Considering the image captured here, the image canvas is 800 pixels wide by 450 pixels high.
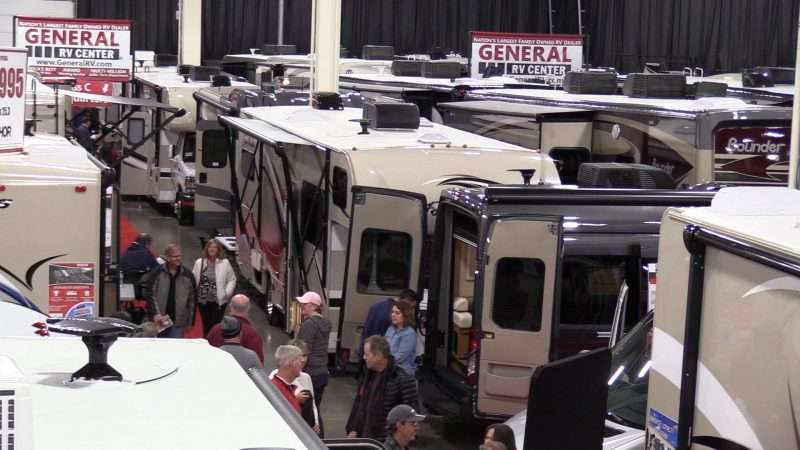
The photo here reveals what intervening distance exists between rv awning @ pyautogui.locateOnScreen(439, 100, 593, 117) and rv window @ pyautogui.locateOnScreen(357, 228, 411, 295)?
4.83 metres

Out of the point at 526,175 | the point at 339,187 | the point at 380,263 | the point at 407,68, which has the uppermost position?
the point at 407,68

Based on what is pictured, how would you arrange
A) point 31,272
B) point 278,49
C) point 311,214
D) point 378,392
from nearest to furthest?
point 378,392
point 31,272
point 311,214
point 278,49

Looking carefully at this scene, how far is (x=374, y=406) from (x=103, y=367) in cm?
670

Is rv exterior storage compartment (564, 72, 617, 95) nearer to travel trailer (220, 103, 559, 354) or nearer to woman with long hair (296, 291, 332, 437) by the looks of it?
travel trailer (220, 103, 559, 354)

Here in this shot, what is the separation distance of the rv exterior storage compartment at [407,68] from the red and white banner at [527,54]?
1.35 m

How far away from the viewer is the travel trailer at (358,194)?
12.3m

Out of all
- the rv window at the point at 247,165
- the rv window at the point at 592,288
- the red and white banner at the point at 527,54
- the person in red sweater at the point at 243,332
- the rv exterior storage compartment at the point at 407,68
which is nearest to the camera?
the rv window at the point at 592,288

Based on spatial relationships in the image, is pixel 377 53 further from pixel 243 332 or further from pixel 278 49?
pixel 243 332

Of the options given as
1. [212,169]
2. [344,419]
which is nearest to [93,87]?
[212,169]

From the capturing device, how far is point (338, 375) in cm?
1334

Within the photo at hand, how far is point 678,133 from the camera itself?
607 inches

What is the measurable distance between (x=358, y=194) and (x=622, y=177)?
231 centimetres

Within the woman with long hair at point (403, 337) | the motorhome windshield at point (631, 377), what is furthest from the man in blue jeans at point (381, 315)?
the motorhome windshield at point (631, 377)

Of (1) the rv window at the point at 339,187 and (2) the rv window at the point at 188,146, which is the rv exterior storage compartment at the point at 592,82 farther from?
(1) the rv window at the point at 339,187
